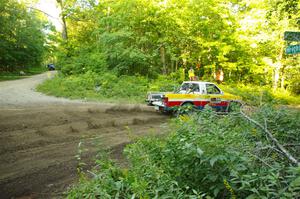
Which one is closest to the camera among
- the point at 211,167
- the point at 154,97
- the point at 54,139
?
the point at 211,167

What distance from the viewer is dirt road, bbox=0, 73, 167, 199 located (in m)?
4.47

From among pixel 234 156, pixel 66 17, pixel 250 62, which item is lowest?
pixel 234 156

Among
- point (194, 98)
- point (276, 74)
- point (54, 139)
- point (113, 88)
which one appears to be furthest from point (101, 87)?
point (276, 74)

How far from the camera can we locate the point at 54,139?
709cm

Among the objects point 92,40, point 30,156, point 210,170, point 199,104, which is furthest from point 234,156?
point 92,40

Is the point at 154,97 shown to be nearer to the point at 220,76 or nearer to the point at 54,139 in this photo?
the point at 54,139

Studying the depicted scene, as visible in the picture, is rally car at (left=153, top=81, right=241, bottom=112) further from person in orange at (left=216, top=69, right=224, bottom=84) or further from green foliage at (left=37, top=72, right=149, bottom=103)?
person in orange at (left=216, top=69, right=224, bottom=84)

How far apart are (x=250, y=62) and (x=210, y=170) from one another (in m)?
19.3

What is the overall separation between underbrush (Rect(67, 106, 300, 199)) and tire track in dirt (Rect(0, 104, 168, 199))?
0.72 metres

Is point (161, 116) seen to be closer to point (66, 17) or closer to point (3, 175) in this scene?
point (3, 175)

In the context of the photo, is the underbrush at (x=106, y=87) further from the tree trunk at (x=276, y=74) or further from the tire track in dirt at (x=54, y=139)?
the tree trunk at (x=276, y=74)

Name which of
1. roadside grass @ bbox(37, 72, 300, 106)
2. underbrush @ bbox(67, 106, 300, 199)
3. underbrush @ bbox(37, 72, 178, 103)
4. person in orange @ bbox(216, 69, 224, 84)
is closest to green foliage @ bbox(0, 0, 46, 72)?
underbrush @ bbox(37, 72, 178, 103)

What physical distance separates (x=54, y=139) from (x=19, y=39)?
26.6 meters

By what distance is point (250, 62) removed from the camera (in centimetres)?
1944
